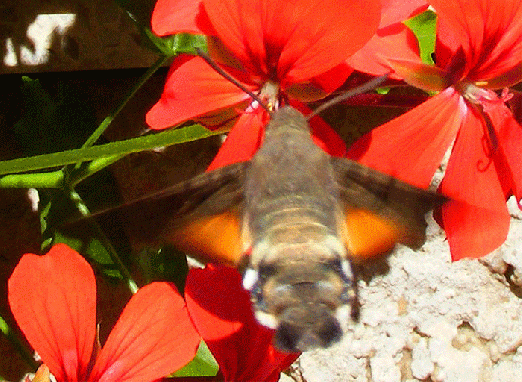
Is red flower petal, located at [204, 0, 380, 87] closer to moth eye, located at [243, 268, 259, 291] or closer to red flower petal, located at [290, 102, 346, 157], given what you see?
red flower petal, located at [290, 102, 346, 157]

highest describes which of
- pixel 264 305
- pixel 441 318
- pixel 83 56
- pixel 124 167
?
pixel 264 305

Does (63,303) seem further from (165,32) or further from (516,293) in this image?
(516,293)

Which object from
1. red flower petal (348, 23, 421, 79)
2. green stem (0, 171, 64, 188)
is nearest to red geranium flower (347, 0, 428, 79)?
red flower petal (348, 23, 421, 79)

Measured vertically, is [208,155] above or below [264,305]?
below

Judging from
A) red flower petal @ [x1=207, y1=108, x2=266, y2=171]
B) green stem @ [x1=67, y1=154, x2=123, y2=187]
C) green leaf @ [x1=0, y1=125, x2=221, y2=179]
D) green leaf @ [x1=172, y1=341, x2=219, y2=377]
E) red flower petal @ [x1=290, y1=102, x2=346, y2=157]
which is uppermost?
red flower petal @ [x1=290, y1=102, x2=346, y2=157]

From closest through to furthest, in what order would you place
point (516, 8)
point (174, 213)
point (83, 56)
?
point (174, 213), point (516, 8), point (83, 56)

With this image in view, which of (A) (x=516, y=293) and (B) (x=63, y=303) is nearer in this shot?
(B) (x=63, y=303)

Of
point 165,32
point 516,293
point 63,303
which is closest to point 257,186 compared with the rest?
point 165,32
